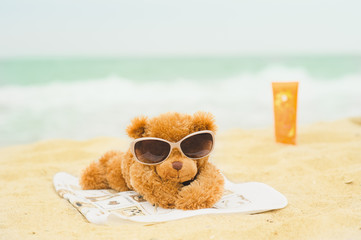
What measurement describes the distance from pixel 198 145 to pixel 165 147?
0.19 m

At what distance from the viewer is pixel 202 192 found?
1772 millimetres

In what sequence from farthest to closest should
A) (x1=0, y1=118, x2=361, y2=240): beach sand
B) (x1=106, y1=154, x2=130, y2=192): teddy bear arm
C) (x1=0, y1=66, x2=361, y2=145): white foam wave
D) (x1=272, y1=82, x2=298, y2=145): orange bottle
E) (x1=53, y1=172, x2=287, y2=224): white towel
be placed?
(x1=0, y1=66, x2=361, y2=145): white foam wave < (x1=272, y1=82, x2=298, y2=145): orange bottle < (x1=106, y1=154, x2=130, y2=192): teddy bear arm < (x1=53, y1=172, x2=287, y2=224): white towel < (x1=0, y1=118, x2=361, y2=240): beach sand

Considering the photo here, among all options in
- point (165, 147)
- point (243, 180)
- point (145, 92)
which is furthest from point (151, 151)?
point (145, 92)

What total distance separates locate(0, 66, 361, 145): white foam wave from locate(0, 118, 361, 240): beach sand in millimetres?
1092

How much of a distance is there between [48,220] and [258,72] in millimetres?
13874

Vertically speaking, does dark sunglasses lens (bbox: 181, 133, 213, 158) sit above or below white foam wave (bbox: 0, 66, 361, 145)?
above

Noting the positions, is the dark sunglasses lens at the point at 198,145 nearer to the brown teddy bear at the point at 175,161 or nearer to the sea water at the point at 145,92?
the brown teddy bear at the point at 175,161

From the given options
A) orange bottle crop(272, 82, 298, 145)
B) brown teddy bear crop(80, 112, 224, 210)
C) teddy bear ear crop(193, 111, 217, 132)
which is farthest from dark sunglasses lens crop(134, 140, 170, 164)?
orange bottle crop(272, 82, 298, 145)

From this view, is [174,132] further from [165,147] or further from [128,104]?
[128,104]

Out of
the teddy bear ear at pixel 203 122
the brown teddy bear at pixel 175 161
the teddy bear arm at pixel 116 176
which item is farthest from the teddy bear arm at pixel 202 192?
the teddy bear arm at pixel 116 176

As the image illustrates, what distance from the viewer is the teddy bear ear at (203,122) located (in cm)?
185

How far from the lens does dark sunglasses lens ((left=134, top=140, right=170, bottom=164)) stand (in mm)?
1769

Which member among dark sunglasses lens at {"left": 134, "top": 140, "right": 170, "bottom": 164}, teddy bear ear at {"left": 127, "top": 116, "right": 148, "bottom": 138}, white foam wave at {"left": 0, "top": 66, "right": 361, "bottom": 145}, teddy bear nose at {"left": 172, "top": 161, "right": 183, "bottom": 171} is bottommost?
white foam wave at {"left": 0, "top": 66, "right": 361, "bottom": 145}

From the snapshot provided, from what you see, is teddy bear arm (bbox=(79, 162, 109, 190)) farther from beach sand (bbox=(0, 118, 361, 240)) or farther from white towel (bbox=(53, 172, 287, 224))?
beach sand (bbox=(0, 118, 361, 240))
